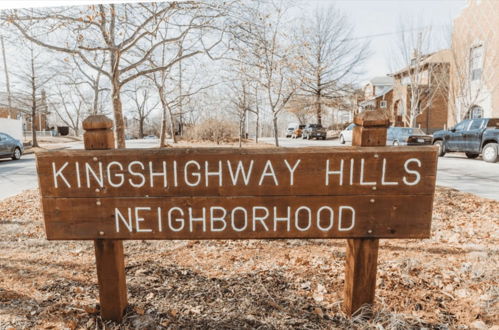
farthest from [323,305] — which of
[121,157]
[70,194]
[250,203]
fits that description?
[70,194]

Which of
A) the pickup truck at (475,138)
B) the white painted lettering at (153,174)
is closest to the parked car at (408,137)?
the pickup truck at (475,138)

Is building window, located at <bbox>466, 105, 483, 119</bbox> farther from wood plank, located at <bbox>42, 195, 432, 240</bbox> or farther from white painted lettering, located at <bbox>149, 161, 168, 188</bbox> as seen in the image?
white painted lettering, located at <bbox>149, 161, 168, 188</bbox>

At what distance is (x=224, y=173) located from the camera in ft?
6.39

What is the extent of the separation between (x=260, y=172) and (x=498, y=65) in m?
21.1

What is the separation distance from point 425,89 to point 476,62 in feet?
18.6

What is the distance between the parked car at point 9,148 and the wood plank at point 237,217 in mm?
15044

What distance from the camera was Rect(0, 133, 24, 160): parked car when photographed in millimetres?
13617

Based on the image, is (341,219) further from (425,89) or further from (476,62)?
(425,89)

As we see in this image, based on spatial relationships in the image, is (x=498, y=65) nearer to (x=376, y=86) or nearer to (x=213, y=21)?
(x=213, y=21)

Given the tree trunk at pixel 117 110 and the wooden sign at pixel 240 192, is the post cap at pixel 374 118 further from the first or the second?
the tree trunk at pixel 117 110

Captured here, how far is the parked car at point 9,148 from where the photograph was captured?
44.7ft

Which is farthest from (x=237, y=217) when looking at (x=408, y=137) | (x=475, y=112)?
(x=475, y=112)

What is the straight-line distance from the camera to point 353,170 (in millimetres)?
1909

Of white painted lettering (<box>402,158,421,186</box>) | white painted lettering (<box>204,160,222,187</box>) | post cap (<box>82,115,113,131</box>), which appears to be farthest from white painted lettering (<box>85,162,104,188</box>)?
white painted lettering (<box>402,158,421,186</box>)
